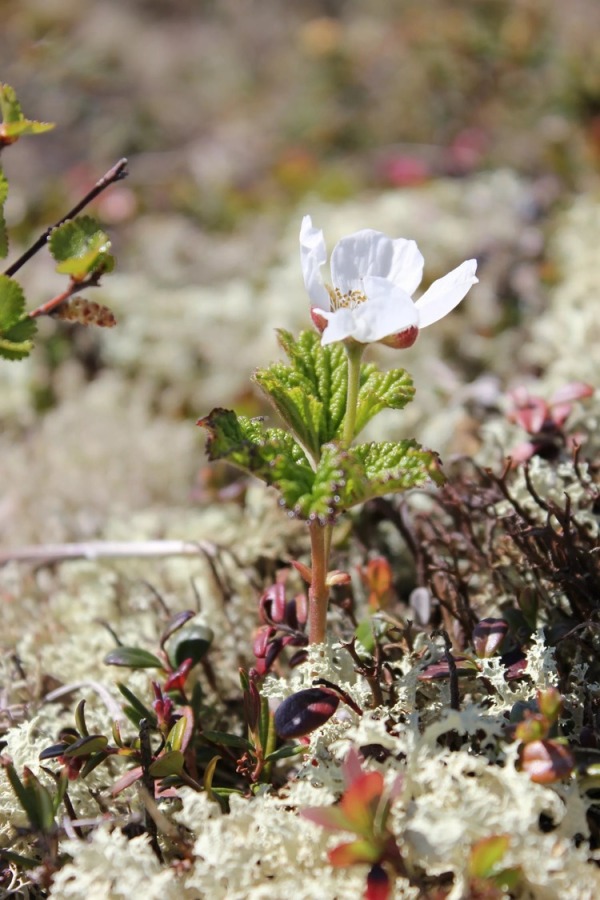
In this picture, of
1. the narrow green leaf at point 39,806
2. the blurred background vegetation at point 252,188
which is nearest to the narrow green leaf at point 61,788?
the narrow green leaf at point 39,806

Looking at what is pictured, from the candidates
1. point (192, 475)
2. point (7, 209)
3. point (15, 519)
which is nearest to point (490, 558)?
point (192, 475)

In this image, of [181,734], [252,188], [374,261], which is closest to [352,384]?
[374,261]

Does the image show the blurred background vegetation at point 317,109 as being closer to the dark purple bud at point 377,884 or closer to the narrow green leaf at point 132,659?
the narrow green leaf at point 132,659

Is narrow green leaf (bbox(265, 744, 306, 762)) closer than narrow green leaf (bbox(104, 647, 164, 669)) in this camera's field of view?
Yes

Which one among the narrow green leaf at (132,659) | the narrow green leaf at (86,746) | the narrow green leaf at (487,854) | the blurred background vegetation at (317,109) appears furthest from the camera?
the blurred background vegetation at (317,109)

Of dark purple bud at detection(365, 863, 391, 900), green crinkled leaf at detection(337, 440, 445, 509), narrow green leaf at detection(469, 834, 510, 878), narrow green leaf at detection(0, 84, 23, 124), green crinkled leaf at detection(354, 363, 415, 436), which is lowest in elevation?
dark purple bud at detection(365, 863, 391, 900)

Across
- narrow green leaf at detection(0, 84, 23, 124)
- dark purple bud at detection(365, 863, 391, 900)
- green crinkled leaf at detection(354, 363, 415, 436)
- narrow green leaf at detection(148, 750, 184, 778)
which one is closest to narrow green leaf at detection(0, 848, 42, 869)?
narrow green leaf at detection(148, 750, 184, 778)

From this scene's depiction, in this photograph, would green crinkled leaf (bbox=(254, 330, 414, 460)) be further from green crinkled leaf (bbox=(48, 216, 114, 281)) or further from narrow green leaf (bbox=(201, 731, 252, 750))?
narrow green leaf (bbox=(201, 731, 252, 750))
